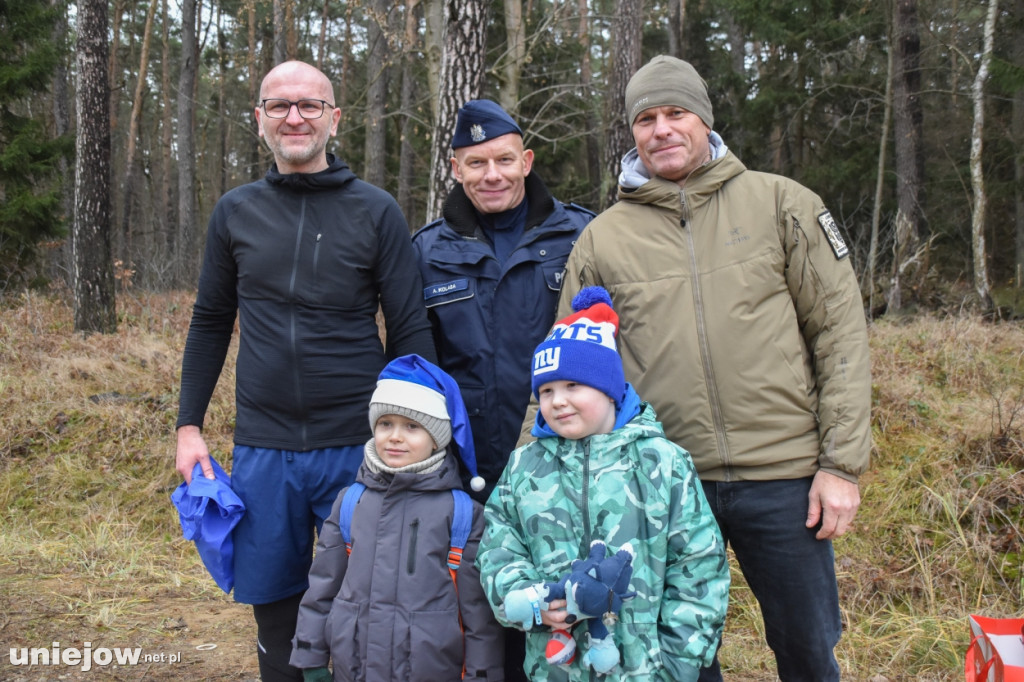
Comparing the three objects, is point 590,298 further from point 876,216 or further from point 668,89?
point 876,216

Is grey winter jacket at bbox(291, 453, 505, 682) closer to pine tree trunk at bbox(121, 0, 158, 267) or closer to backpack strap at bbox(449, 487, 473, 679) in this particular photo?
backpack strap at bbox(449, 487, 473, 679)

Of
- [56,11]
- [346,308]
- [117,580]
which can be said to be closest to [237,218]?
[346,308]

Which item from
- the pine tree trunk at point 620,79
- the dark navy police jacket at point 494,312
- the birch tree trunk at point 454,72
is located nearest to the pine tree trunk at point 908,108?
the pine tree trunk at point 620,79

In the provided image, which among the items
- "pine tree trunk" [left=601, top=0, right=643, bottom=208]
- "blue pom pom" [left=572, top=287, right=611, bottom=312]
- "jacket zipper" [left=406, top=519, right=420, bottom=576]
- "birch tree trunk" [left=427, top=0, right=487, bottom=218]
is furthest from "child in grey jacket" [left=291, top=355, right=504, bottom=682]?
"pine tree trunk" [left=601, top=0, right=643, bottom=208]

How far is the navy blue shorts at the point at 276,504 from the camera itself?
276 cm

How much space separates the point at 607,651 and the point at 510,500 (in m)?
0.52

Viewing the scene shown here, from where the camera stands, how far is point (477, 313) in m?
2.88

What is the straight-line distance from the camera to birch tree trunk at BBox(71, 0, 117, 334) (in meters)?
9.55

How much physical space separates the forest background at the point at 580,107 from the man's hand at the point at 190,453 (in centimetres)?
374

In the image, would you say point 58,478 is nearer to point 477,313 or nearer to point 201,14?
point 477,313

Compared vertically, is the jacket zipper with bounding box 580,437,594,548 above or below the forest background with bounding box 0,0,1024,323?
below

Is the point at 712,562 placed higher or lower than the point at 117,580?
higher

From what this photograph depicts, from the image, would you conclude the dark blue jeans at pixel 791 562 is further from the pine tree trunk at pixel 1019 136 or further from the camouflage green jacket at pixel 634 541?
the pine tree trunk at pixel 1019 136

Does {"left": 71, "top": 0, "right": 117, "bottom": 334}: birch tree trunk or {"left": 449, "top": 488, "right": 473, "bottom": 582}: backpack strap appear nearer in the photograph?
{"left": 449, "top": 488, "right": 473, "bottom": 582}: backpack strap
